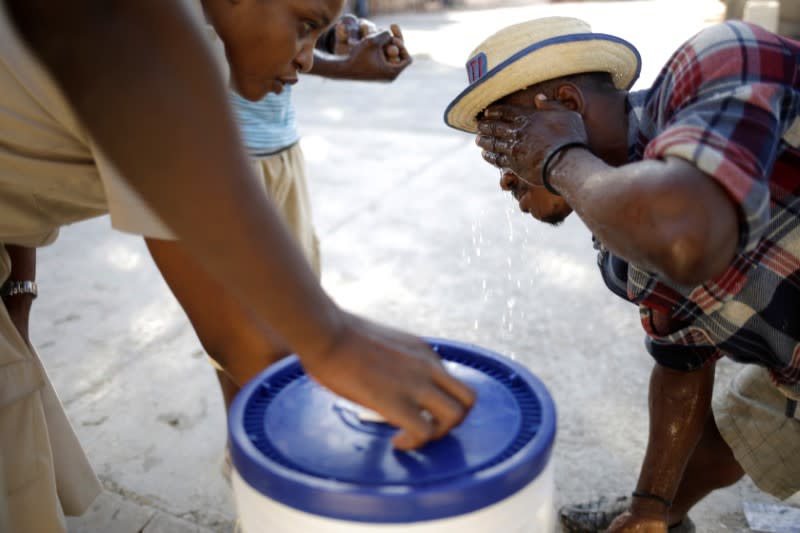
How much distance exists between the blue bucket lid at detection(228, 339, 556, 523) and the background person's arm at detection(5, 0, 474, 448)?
4.7 inches

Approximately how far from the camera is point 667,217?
3.70 ft

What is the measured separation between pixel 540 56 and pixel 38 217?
3.16 feet

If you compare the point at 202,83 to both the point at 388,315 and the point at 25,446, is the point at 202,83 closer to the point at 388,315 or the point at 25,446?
the point at 25,446

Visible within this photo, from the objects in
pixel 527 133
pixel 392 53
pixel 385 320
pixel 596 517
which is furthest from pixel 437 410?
pixel 385 320

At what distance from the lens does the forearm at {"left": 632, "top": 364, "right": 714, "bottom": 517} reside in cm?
170

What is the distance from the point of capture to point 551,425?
1.02m

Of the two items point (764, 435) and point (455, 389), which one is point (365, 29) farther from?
point (455, 389)

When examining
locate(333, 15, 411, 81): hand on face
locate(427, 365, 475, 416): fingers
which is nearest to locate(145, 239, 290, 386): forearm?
locate(427, 365, 475, 416): fingers

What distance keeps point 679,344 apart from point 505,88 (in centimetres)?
65

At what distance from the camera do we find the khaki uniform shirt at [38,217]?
46.7 inches

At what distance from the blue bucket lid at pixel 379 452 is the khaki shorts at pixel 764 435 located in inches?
30.1

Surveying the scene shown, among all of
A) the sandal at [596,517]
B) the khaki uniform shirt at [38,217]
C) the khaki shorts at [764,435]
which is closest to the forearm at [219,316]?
the khaki uniform shirt at [38,217]

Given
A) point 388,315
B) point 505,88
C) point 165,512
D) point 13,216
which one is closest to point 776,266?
point 505,88

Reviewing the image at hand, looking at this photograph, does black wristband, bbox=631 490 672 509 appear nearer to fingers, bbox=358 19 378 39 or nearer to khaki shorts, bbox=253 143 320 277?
khaki shorts, bbox=253 143 320 277
